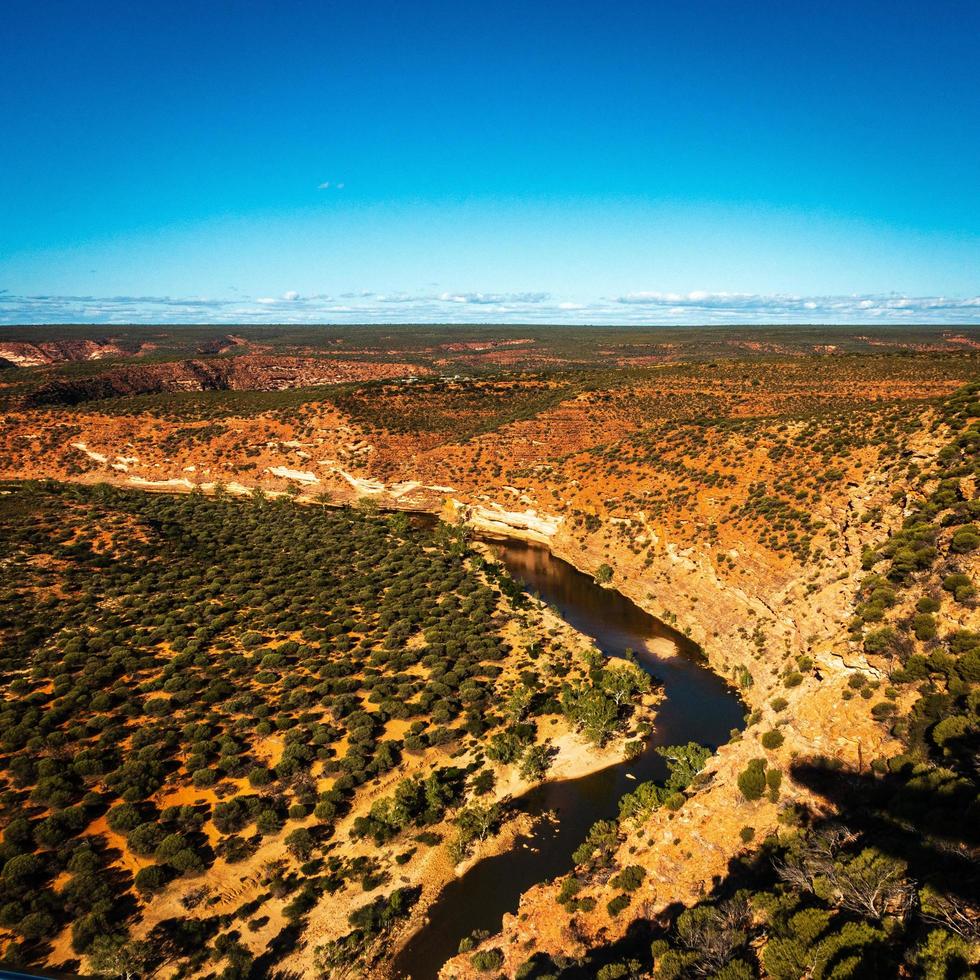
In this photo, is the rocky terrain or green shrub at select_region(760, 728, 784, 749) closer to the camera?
the rocky terrain

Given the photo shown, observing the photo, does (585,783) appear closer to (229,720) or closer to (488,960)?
(488,960)

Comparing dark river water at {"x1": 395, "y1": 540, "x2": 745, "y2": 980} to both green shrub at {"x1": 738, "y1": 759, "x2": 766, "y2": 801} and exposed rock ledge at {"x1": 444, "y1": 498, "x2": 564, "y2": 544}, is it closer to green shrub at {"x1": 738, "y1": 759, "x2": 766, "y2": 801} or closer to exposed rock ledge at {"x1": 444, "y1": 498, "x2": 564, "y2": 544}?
green shrub at {"x1": 738, "y1": 759, "x2": 766, "y2": 801}

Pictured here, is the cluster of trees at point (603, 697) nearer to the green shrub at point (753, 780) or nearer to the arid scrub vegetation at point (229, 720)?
the arid scrub vegetation at point (229, 720)

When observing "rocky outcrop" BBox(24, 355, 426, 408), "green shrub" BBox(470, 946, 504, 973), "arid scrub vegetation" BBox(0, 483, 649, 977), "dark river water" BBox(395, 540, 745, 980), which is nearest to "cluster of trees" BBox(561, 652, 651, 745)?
"arid scrub vegetation" BBox(0, 483, 649, 977)

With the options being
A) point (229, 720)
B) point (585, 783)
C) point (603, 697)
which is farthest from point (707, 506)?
point (229, 720)

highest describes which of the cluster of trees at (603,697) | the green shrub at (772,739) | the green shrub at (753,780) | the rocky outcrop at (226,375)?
the rocky outcrop at (226,375)

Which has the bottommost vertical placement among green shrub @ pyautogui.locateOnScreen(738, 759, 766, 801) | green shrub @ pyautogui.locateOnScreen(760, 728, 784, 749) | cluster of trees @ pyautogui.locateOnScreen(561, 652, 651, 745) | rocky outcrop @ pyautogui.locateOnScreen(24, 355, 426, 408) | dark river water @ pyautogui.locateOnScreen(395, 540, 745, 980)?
dark river water @ pyautogui.locateOnScreen(395, 540, 745, 980)

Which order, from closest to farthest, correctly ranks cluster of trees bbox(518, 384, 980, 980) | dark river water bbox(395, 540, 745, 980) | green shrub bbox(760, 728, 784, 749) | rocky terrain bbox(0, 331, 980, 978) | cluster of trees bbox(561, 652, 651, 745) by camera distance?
cluster of trees bbox(518, 384, 980, 980), rocky terrain bbox(0, 331, 980, 978), dark river water bbox(395, 540, 745, 980), green shrub bbox(760, 728, 784, 749), cluster of trees bbox(561, 652, 651, 745)

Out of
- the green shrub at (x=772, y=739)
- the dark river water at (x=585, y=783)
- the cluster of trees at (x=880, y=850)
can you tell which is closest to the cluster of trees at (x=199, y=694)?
the dark river water at (x=585, y=783)

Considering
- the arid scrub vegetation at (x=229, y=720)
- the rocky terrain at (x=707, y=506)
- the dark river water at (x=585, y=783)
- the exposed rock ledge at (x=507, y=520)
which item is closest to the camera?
the rocky terrain at (x=707, y=506)
